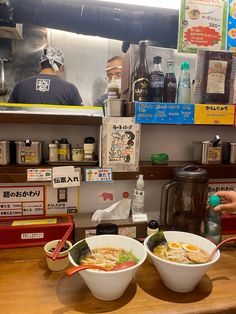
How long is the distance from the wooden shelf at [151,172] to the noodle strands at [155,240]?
34 cm

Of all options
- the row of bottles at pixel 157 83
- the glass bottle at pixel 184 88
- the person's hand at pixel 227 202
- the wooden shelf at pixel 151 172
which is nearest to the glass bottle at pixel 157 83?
the row of bottles at pixel 157 83

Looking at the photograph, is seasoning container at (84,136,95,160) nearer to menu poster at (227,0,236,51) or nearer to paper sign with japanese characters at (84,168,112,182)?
paper sign with japanese characters at (84,168,112,182)

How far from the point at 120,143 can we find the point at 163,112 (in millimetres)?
249

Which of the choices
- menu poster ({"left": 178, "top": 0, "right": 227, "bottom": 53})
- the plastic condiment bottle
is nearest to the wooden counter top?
the plastic condiment bottle

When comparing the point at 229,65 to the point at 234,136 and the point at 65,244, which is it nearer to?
the point at 234,136

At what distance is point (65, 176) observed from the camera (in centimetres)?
116

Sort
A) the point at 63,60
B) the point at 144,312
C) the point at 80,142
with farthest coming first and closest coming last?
the point at 63,60
the point at 80,142
the point at 144,312

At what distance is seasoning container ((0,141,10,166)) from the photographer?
1.12 meters

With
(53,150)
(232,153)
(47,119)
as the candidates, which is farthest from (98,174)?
(232,153)

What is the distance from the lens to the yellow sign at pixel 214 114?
120cm

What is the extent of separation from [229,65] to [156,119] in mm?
460

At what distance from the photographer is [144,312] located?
0.73 metres

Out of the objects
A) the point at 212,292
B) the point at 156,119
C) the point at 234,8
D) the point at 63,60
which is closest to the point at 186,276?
the point at 212,292

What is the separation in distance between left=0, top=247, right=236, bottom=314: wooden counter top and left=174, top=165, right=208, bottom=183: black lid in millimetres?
373
